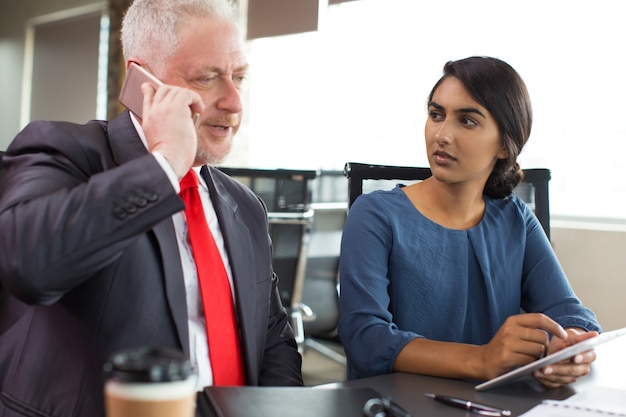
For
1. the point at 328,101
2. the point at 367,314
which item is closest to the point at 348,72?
the point at 328,101

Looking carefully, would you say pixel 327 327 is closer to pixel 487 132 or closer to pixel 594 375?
pixel 487 132

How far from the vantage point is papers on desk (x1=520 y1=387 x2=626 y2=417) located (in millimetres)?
979

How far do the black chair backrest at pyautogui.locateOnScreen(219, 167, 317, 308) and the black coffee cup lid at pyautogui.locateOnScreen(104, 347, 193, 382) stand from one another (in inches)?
118

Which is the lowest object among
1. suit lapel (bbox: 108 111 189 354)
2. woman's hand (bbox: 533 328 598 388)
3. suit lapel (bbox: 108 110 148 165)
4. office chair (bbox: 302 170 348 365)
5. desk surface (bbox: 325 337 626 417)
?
office chair (bbox: 302 170 348 365)

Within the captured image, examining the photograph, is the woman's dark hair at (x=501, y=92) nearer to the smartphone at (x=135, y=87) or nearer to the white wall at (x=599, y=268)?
the smartphone at (x=135, y=87)

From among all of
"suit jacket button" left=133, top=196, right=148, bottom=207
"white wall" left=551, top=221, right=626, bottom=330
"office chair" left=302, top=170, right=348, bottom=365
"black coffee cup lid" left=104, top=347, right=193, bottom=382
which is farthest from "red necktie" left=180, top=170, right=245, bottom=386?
"office chair" left=302, top=170, right=348, bottom=365

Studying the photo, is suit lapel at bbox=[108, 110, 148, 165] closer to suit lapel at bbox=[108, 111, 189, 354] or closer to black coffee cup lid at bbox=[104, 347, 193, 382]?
suit lapel at bbox=[108, 111, 189, 354]

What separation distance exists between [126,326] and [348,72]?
15.6 ft

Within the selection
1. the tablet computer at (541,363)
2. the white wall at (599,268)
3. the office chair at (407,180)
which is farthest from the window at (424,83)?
the tablet computer at (541,363)

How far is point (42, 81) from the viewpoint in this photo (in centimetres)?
873

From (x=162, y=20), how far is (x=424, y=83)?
3.96 m

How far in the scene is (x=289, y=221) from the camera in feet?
12.5

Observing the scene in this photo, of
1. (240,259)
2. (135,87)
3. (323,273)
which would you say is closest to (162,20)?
(135,87)

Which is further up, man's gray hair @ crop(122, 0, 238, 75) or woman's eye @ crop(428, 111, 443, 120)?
man's gray hair @ crop(122, 0, 238, 75)
